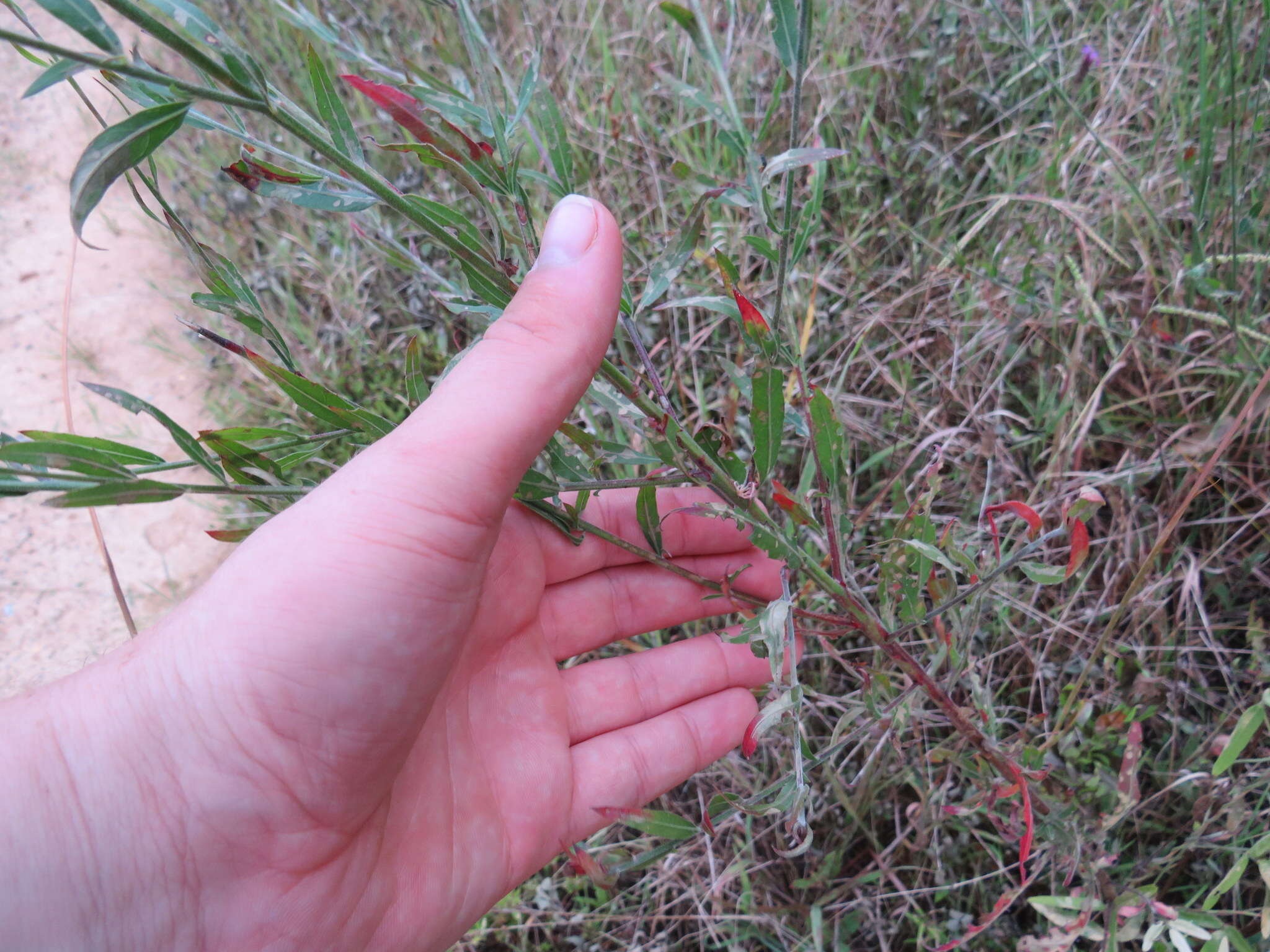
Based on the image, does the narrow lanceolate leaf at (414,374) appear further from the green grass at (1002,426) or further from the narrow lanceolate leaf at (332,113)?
the narrow lanceolate leaf at (332,113)

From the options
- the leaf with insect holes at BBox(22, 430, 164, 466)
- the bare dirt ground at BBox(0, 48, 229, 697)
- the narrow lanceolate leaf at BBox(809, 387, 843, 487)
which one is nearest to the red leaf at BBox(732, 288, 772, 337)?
the narrow lanceolate leaf at BBox(809, 387, 843, 487)

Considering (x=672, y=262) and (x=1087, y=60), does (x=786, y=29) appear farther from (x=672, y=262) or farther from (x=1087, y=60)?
(x=1087, y=60)

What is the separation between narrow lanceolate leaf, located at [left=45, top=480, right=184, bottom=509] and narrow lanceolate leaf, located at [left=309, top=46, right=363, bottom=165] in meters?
0.34

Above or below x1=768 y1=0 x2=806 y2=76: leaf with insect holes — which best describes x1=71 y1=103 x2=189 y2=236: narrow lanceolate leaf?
above

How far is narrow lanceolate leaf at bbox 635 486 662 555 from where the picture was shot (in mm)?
1137

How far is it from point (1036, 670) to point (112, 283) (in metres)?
3.24

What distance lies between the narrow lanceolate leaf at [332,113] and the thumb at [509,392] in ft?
0.70

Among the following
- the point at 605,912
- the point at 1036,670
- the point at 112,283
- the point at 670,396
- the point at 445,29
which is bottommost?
the point at 605,912

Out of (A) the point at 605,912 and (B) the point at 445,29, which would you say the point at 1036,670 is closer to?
(A) the point at 605,912

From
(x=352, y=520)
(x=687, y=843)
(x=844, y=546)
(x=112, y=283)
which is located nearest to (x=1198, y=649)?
(x=844, y=546)

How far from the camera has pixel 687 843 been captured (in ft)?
5.24

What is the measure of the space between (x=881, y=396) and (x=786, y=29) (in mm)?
1193

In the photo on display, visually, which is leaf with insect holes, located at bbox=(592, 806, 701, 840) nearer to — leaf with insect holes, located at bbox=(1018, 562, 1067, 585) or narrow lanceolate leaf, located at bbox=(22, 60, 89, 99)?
leaf with insect holes, located at bbox=(1018, 562, 1067, 585)

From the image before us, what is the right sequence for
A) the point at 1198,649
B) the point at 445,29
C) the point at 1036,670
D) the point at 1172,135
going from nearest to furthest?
1. the point at 1198,649
2. the point at 1036,670
3. the point at 1172,135
4. the point at 445,29
